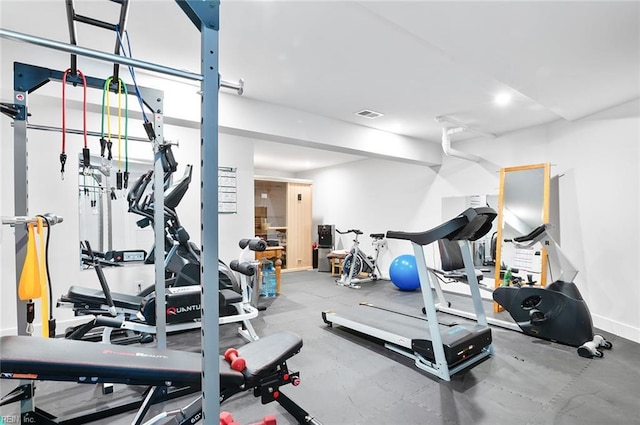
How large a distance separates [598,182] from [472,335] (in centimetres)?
263

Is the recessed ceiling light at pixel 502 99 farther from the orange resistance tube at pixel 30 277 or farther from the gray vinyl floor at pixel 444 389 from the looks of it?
the orange resistance tube at pixel 30 277

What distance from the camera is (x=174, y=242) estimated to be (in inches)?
124

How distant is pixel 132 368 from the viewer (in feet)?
3.96

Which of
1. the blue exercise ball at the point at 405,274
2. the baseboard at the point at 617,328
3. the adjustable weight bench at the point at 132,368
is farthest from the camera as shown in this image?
the blue exercise ball at the point at 405,274

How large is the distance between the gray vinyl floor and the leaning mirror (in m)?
1.11

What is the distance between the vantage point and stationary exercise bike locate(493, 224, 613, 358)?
2914 millimetres

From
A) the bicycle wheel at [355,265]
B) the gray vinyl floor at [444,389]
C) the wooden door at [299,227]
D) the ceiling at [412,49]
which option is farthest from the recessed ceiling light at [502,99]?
the wooden door at [299,227]

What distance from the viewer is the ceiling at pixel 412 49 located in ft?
6.48

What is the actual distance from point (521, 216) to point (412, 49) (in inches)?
123

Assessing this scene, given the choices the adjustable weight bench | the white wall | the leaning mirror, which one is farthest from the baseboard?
the adjustable weight bench

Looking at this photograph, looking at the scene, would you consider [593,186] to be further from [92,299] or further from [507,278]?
[92,299]

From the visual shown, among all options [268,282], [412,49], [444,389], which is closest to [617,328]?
[444,389]

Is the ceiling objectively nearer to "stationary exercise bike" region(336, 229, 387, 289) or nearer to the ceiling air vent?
the ceiling air vent

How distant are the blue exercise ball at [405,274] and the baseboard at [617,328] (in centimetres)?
231
